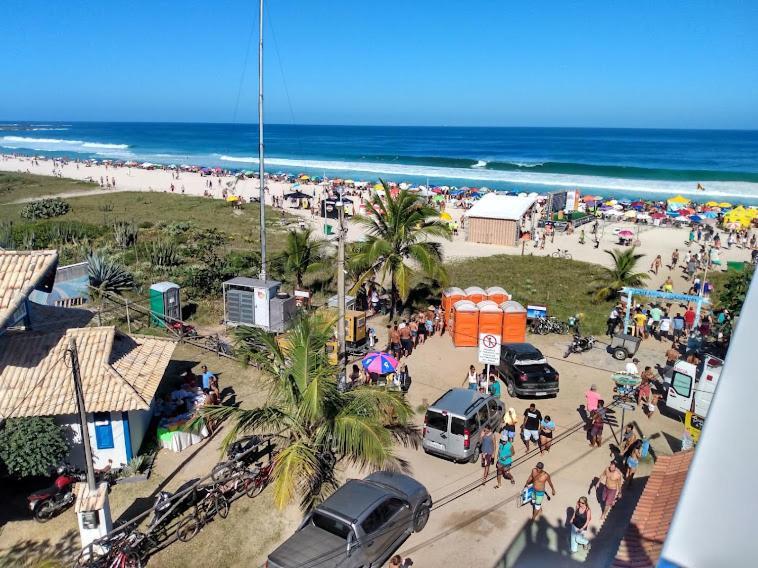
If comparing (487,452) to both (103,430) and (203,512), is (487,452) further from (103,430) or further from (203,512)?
(103,430)

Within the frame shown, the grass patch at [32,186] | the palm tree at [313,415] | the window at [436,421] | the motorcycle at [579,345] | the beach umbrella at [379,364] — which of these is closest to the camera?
the palm tree at [313,415]

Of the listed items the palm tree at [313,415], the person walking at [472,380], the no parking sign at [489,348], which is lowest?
the person walking at [472,380]

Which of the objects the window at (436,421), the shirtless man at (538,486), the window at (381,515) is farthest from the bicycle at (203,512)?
the shirtless man at (538,486)

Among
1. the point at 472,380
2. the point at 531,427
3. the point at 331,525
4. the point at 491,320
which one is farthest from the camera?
the point at 491,320

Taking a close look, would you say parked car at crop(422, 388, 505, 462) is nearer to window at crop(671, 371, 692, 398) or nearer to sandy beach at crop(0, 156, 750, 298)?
window at crop(671, 371, 692, 398)

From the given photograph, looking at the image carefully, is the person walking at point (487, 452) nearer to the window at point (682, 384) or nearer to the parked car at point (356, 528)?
the parked car at point (356, 528)

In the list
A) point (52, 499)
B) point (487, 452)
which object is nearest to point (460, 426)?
point (487, 452)
